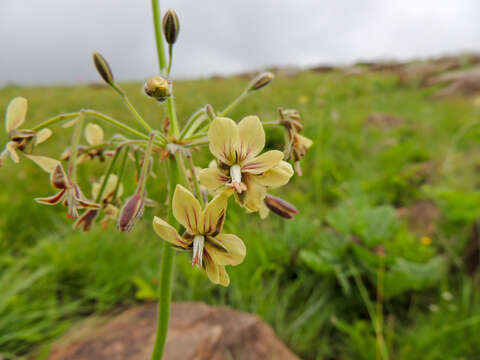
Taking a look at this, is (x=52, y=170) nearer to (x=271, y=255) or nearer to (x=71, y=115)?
(x=71, y=115)

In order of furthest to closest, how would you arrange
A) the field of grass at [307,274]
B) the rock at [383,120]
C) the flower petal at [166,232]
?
the rock at [383,120]
the field of grass at [307,274]
the flower petal at [166,232]

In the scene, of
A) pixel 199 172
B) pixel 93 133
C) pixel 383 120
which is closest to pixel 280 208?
pixel 199 172

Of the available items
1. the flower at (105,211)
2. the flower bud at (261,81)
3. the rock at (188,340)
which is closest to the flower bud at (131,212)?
the flower at (105,211)

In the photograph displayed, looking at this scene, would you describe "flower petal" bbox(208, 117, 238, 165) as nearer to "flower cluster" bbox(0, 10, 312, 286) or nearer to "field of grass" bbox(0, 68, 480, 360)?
"flower cluster" bbox(0, 10, 312, 286)

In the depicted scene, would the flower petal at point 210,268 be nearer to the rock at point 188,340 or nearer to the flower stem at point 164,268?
the flower stem at point 164,268

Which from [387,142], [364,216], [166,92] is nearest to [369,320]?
[364,216]

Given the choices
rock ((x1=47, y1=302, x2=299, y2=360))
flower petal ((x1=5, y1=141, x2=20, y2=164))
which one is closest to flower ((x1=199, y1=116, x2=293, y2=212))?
flower petal ((x1=5, y1=141, x2=20, y2=164))
